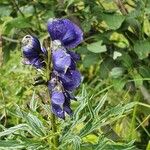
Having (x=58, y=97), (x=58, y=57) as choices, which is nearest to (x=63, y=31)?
(x=58, y=57)

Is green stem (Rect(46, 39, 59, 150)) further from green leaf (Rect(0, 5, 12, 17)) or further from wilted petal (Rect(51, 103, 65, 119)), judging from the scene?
green leaf (Rect(0, 5, 12, 17))

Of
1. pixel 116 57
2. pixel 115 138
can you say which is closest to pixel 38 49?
pixel 115 138

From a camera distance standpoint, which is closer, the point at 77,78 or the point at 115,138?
the point at 77,78

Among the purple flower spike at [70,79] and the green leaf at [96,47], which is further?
the green leaf at [96,47]

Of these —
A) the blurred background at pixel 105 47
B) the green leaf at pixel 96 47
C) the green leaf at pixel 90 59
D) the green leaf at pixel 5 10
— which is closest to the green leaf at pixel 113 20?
the blurred background at pixel 105 47

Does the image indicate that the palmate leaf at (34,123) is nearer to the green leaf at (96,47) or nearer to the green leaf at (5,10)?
the green leaf at (96,47)

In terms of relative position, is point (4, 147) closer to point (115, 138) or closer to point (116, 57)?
point (115, 138)

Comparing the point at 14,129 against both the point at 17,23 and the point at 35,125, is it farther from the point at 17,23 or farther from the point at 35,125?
the point at 17,23
